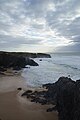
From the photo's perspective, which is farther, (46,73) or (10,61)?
(10,61)

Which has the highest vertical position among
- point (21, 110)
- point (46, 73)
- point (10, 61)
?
point (10, 61)

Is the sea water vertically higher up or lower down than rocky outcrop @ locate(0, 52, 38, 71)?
lower down

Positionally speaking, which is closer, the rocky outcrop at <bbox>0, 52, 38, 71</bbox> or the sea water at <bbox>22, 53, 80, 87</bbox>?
the sea water at <bbox>22, 53, 80, 87</bbox>

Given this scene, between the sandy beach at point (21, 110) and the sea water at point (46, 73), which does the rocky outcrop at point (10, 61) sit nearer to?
the sea water at point (46, 73)

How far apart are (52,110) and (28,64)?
45.0m

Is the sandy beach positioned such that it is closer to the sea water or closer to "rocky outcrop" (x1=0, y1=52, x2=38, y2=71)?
the sea water

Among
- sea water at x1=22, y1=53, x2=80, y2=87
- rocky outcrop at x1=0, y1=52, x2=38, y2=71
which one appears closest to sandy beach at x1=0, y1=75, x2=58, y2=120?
sea water at x1=22, y1=53, x2=80, y2=87

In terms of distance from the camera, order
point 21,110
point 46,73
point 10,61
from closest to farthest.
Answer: point 21,110 → point 46,73 → point 10,61

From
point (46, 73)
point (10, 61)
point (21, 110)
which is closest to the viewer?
point (21, 110)

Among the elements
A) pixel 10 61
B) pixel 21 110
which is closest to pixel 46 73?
pixel 10 61

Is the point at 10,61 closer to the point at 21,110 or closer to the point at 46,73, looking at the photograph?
the point at 46,73

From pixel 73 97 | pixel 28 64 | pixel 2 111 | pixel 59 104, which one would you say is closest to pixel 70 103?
pixel 73 97

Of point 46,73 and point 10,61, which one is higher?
point 10,61

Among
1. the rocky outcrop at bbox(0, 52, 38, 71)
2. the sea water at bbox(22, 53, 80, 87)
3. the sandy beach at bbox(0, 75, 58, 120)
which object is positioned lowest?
the sandy beach at bbox(0, 75, 58, 120)
